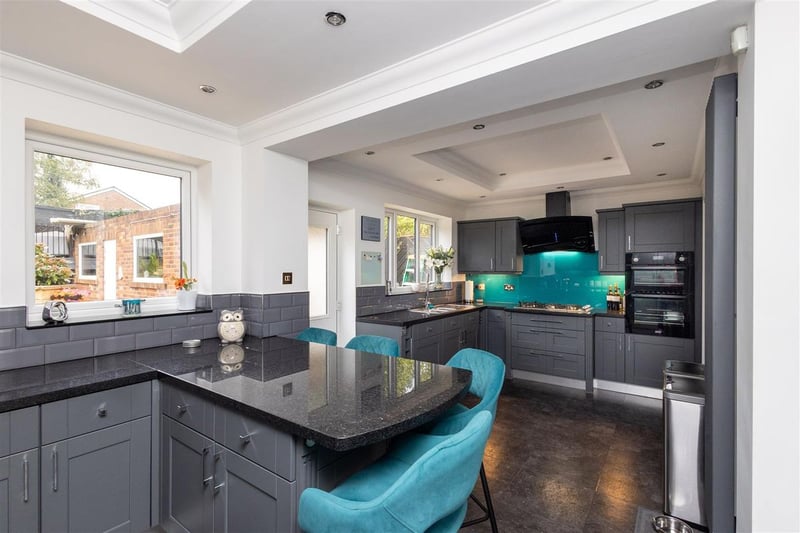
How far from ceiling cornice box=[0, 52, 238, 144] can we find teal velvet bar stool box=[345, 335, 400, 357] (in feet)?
6.28

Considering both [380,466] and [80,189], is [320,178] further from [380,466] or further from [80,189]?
[380,466]

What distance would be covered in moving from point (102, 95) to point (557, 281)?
5.17m

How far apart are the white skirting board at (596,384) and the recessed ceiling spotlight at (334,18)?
4.49 metres

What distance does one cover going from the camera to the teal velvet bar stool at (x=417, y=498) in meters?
0.96

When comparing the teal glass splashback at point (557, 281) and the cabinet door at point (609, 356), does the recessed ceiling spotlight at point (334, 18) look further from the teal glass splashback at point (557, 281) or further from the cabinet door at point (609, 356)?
the teal glass splashback at point (557, 281)

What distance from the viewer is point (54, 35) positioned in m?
1.78

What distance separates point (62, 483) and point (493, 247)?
4.89m

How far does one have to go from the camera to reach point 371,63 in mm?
2033

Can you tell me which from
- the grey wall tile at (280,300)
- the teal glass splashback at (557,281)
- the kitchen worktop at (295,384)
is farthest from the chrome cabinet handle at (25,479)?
the teal glass splashback at (557,281)

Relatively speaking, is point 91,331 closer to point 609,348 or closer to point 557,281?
Result: point 609,348

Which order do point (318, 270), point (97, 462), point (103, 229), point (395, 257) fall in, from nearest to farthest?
1. point (97, 462)
2. point (103, 229)
3. point (318, 270)
4. point (395, 257)

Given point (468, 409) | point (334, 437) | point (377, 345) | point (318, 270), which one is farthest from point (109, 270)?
point (468, 409)
